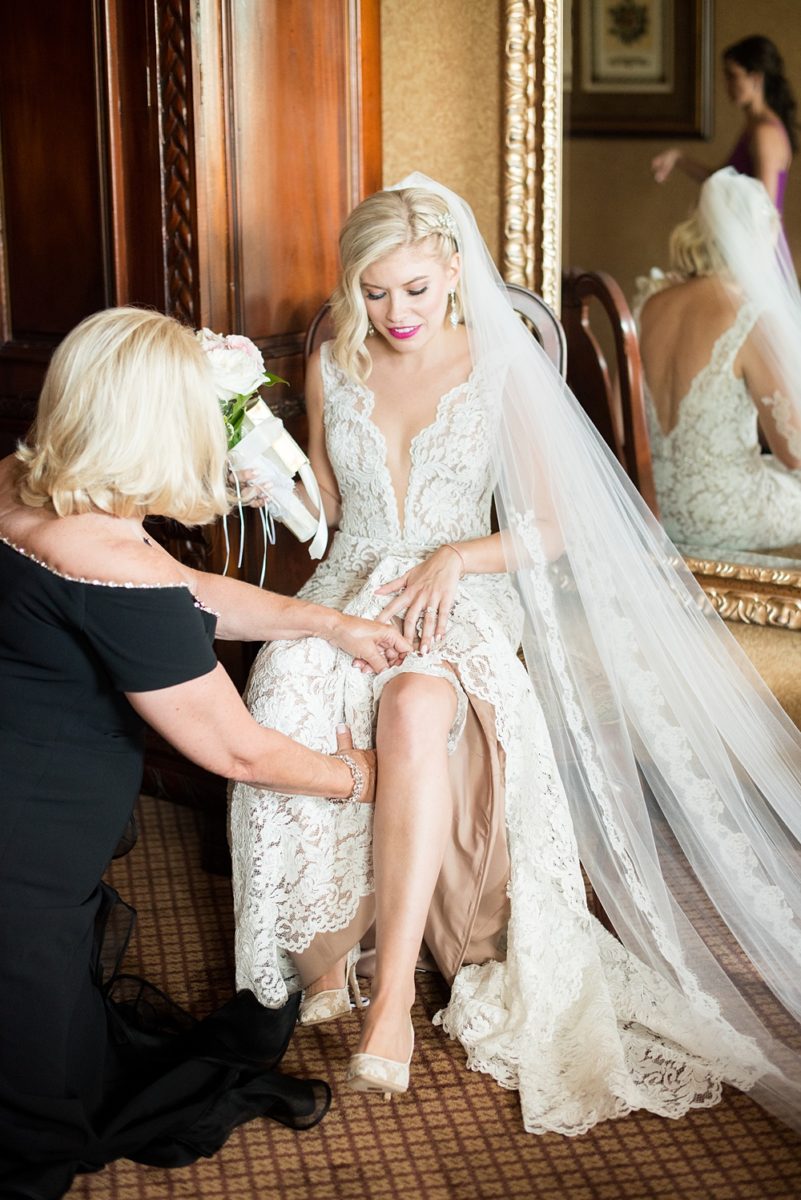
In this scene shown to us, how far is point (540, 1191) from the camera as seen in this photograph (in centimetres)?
221

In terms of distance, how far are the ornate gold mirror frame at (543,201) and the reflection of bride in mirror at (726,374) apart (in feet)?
0.29

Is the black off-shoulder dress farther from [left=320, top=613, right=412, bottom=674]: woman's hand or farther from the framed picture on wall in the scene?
the framed picture on wall

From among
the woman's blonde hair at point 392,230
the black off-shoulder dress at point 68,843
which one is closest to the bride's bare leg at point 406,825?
the black off-shoulder dress at point 68,843

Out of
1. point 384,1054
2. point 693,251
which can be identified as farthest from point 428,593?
point 693,251

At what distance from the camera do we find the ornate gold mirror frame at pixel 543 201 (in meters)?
3.47

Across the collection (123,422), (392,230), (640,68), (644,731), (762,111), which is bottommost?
(644,731)

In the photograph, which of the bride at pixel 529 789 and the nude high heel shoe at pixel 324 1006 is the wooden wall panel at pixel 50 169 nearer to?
the bride at pixel 529 789

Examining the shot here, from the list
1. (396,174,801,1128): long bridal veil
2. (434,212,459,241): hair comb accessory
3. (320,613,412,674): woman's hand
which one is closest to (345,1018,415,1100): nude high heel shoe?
(396,174,801,1128): long bridal veil

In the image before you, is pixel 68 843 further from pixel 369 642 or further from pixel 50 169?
pixel 50 169

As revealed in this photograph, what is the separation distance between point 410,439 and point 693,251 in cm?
93

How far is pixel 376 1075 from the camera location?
2250mm

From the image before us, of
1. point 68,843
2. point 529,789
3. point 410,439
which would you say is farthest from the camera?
point 410,439

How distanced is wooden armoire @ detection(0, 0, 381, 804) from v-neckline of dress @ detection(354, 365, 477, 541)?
54cm

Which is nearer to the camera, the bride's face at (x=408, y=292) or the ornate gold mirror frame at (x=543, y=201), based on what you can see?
the bride's face at (x=408, y=292)
